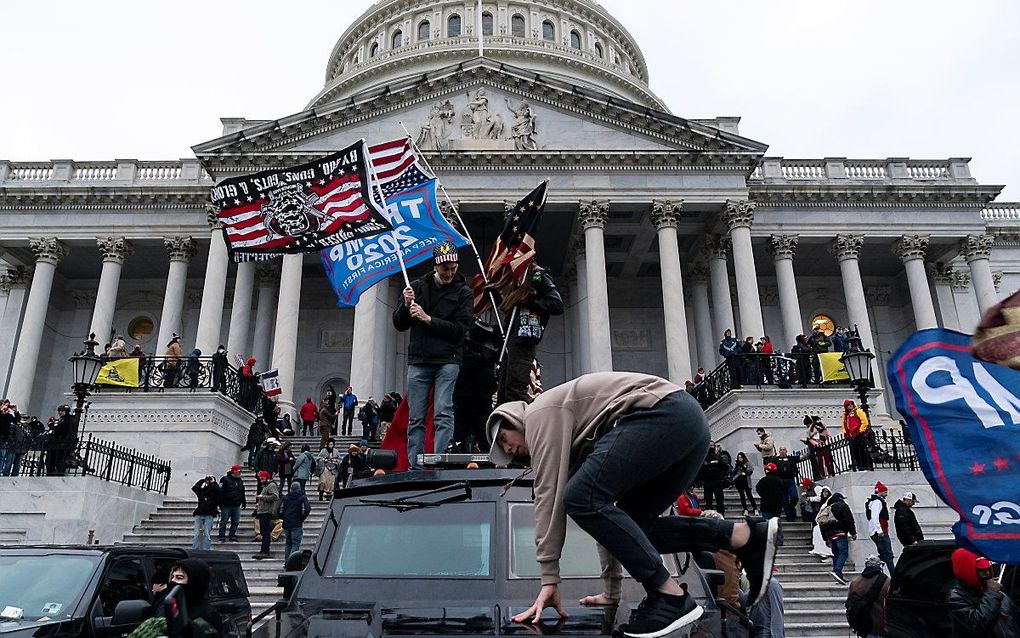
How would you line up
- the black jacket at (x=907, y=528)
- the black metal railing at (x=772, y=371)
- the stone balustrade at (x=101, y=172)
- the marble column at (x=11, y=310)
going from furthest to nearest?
the stone balustrade at (x=101, y=172)
the marble column at (x=11, y=310)
the black metal railing at (x=772, y=371)
the black jacket at (x=907, y=528)

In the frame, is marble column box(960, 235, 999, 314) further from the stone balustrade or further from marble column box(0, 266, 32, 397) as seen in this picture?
marble column box(0, 266, 32, 397)

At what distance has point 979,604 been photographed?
5441 mm

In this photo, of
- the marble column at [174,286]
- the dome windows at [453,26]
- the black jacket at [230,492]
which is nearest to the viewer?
the black jacket at [230,492]

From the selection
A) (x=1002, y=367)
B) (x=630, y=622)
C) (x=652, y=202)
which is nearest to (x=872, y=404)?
(x=652, y=202)

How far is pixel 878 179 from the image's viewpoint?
1379 inches

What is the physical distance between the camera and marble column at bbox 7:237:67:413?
1256 inches

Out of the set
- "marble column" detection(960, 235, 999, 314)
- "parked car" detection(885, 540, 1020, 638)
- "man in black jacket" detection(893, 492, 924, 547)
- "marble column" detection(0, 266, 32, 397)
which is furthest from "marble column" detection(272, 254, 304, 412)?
"marble column" detection(960, 235, 999, 314)

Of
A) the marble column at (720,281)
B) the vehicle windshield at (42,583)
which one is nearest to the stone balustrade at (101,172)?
the marble column at (720,281)

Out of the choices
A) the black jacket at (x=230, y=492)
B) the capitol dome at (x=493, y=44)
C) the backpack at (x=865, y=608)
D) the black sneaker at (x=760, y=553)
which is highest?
the capitol dome at (x=493, y=44)

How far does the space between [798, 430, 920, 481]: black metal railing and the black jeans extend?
14381 mm

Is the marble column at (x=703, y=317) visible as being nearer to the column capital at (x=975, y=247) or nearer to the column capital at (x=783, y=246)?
the column capital at (x=783, y=246)

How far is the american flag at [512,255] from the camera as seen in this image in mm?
9703

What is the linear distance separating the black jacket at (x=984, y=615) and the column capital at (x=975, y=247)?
33939 millimetres

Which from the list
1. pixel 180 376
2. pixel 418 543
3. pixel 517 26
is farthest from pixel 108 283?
pixel 517 26
